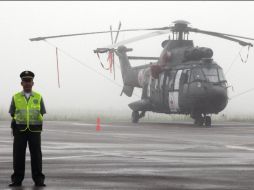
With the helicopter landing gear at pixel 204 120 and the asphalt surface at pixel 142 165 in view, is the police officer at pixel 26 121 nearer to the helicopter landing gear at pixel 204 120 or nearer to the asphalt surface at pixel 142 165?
the asphalt surface at pixel 142 165

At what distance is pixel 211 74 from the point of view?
39.1 m

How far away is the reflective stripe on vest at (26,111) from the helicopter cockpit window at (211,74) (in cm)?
2738

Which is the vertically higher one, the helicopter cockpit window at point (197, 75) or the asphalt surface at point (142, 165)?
the helicopter cockpit window at point (197, 75)

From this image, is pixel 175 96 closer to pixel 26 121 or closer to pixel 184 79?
pixel 184 79

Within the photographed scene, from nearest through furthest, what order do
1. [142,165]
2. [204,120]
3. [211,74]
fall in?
[142,165], [211,74], [204,120]

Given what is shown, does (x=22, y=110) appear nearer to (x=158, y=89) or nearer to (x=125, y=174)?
(x=125, y=174)

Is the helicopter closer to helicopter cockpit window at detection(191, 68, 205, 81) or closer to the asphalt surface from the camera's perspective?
helicopter cockpit window at detection(191, 68, 205, 81)

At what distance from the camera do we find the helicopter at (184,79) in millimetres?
38812

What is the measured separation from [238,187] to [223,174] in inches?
83.7

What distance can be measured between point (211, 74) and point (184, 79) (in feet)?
5.77

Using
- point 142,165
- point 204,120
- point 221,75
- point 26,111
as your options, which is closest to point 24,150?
point 26,111

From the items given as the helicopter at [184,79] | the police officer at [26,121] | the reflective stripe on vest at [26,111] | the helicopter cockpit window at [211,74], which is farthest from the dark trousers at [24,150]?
the helicopter cockpit window at [211,74]

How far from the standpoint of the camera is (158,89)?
43.0 meters

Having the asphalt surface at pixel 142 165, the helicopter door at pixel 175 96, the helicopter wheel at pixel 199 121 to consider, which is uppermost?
the helicopter door at pixel 175 96
